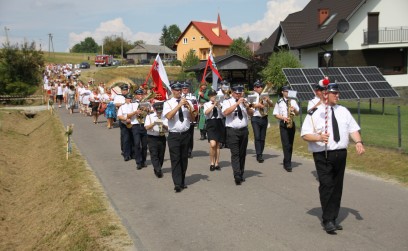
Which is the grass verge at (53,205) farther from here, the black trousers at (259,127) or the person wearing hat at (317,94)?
the black trousers at (259,127)

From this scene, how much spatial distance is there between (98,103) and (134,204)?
16.0m

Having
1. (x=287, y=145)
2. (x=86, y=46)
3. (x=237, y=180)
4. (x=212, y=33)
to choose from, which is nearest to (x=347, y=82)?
(x=287, y=145)

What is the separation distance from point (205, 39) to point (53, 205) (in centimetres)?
6717

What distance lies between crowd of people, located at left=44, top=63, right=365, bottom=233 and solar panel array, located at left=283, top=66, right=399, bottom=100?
7.64 metres

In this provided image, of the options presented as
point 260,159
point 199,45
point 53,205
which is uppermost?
point 199,45

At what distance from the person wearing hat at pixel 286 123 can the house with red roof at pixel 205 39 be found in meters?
63.4

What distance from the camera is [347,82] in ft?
75.6

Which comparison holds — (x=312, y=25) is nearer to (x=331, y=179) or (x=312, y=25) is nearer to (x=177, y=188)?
(x=177, y=188)

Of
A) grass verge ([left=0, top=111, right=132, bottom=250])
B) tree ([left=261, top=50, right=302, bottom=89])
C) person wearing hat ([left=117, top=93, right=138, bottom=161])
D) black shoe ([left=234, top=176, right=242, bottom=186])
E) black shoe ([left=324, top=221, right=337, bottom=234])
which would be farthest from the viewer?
tree ([left=261, top=50, right=302, bottom=89])

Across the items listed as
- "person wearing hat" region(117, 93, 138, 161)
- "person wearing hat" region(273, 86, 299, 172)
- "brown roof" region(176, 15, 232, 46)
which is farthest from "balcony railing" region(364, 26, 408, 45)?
"brown roof" region(176, 15, 232, 46)

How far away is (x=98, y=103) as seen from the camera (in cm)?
2394

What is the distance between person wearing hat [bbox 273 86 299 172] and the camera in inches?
447

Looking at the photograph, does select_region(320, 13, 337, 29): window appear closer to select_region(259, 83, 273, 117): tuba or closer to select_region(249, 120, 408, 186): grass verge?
select_region(249, 120, 408, 186): grass verge

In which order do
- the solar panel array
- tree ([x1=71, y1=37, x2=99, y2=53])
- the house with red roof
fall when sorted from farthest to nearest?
tree ([x1=71, y1=37, x2=99, y2=53])
the house with red roof
the solar panel array
